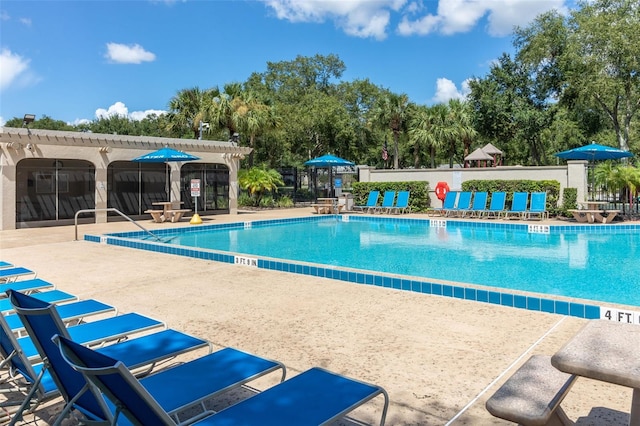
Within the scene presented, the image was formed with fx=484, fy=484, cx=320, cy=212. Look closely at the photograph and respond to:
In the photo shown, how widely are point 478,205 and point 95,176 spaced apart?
13.1m

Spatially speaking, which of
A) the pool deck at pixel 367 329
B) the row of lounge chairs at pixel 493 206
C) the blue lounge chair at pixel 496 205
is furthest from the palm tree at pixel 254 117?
the pool deck at pixel 367 329

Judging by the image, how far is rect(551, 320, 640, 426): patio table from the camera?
72.4 inches

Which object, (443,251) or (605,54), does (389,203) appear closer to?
(443,251)

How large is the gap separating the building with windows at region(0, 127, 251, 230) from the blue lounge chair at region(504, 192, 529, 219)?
423 inches

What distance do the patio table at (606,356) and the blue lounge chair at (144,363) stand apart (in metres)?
1.53

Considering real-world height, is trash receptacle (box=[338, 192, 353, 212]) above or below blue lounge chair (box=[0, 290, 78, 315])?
above

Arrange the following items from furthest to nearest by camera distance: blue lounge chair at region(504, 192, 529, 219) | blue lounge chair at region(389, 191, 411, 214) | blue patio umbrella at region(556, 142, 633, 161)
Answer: blue lounge chair at region(389, 191, 411, 214) < blue lounge chair at region(504, 192, 529, 219) < blue patio umbrella at region(556, 142, 633, 161)

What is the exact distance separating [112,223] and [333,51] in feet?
113

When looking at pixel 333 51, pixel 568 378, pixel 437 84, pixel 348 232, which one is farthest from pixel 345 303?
pixel 437 84

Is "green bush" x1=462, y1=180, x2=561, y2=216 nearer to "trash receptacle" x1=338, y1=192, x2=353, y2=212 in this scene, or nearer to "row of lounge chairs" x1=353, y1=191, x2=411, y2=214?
"row of lounge chairs" x1=353, y1=191, x2=411, y2=214

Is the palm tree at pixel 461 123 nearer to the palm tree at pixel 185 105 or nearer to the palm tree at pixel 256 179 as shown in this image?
the palm tree at pixel 256 179

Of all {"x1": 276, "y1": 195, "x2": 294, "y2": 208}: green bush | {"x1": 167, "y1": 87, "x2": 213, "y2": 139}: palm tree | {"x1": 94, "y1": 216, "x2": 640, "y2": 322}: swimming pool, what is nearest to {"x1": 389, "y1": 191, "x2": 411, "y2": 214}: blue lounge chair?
{"x1": 94, "y1": 216, "x2": 640, "y2": 322}: swimming pool

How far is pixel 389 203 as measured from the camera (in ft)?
62.2

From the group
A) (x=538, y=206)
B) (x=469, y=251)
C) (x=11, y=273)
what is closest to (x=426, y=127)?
(x=538, y=206)
